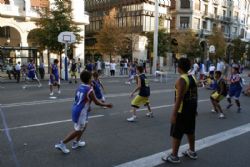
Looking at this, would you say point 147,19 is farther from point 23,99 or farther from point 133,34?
point 23,99

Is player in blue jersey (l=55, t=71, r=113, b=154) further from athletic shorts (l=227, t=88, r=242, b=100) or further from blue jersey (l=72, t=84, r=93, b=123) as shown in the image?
athletic shorts (l=227, t=88, r=242, b=100)

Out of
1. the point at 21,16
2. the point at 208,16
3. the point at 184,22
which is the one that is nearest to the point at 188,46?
the point at 184,22

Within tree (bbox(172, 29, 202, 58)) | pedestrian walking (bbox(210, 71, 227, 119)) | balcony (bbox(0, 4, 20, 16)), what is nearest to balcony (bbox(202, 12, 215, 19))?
tree (bbox(172, 29, 202, 58))

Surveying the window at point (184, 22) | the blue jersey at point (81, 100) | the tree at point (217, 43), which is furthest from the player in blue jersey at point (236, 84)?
the window at point (184, 22)

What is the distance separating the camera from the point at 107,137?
23.6 ft

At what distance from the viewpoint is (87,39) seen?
2616 inches

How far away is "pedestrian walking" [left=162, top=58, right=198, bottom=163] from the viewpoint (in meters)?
5.28

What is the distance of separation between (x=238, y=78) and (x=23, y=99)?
8.46m

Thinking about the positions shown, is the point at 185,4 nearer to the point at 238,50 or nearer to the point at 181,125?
the point at 238,50

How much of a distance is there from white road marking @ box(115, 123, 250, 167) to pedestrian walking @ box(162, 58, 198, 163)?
1.09 feet

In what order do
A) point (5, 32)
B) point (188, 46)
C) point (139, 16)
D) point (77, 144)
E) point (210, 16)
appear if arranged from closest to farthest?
1. point (77, 144)
2. point (5, 32)
3. point (188, 46)
4. point (139, 16)
5. point (210, 16)

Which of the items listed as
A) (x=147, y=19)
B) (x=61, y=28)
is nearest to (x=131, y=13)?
(x=147, y=19)

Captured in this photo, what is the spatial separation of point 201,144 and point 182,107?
1.83 m

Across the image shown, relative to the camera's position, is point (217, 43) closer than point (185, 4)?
Yes
